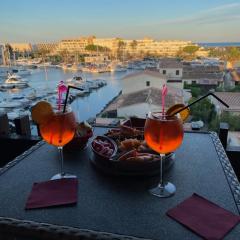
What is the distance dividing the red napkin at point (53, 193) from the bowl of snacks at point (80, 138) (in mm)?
205

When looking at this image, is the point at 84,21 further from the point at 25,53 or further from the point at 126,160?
the point at 25,53

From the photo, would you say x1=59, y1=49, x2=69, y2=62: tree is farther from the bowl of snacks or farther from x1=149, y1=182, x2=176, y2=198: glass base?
x1=149, y1=182, x2=176, y2=198: glass base

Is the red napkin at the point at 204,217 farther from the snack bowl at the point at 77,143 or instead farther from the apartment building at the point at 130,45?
the apartment building at the point at 130,45

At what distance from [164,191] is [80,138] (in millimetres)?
374

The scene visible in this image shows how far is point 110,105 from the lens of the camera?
8.77 m

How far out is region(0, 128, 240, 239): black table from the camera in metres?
0.48

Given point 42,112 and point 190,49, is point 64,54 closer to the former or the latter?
point 190,49

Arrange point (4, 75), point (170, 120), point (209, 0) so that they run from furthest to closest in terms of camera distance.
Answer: point (4, 75), point (209, 0), point (170, 120)

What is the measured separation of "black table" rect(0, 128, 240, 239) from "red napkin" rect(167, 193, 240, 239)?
0.02 meters

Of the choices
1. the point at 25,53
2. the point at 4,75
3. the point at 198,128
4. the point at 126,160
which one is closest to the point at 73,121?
the point at 126,160

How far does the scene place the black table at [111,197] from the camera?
18.8 inches

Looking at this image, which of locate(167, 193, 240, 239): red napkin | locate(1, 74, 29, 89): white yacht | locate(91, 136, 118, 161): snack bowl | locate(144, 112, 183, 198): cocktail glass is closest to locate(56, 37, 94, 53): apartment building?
locate(1, 74, 29, 89): white yacht

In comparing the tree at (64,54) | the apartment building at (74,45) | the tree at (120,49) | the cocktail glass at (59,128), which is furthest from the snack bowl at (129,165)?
the apartment building at (74,45)

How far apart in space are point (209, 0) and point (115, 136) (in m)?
4.37
